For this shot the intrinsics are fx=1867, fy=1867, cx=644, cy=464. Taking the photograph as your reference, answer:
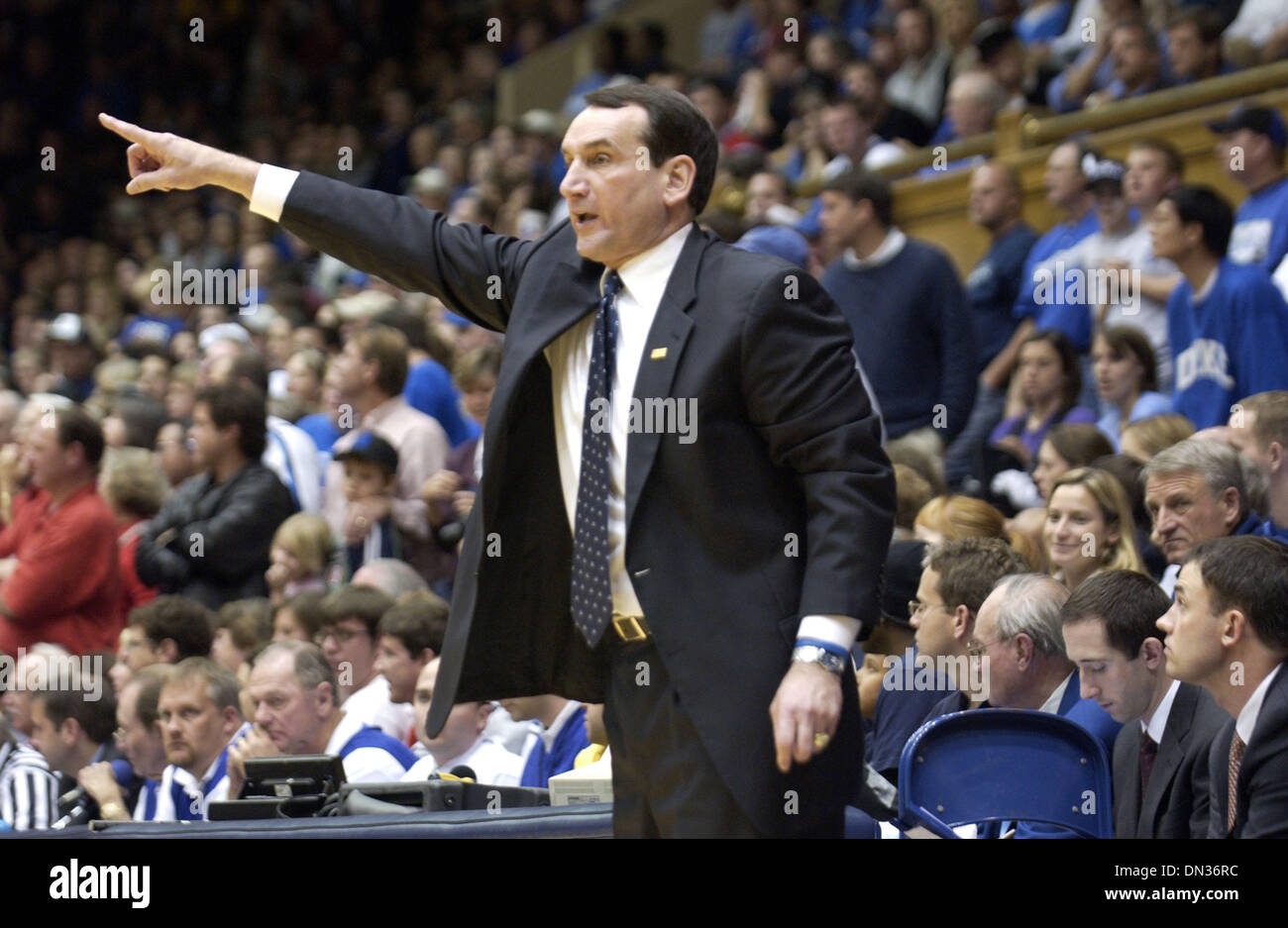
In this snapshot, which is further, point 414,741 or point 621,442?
point 414,741

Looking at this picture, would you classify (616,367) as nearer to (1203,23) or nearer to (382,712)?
(382,712)

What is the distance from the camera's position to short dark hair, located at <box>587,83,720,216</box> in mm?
2799

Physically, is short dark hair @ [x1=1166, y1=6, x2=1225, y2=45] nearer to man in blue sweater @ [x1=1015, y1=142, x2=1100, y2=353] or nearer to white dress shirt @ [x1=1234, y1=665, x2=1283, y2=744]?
man in blue sweater @ [x1=1015, y1=142, x2=1100, y2=353]

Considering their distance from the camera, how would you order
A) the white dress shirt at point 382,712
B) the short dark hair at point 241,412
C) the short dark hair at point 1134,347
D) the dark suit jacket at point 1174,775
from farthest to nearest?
1. the short dark hair at point 241,412
2. the short dark hair at point 1134,347
3. the white dress shirt at point 382,712
4. the dark suit jacket at point 1174,775

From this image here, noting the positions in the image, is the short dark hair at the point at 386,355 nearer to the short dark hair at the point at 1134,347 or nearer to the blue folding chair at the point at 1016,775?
the short dark hair at the point at 1134,347

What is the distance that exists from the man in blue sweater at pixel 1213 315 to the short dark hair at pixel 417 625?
2382mm

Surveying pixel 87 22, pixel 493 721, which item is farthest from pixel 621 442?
pixel 87 22

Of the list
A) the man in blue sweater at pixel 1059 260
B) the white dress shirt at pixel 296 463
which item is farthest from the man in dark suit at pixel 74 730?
the man in blue sweater at pixel 1059 260

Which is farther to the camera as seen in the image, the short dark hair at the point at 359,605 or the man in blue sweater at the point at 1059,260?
the man in blue sweater at the point at 1059,260

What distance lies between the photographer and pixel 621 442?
274 centimetres

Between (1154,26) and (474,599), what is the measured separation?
6368mm

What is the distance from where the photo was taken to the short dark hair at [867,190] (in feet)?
22.2
